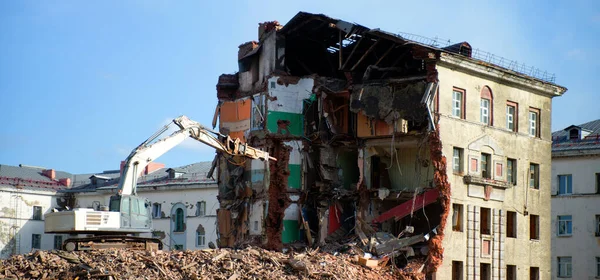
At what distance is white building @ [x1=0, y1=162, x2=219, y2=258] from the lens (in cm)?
6644

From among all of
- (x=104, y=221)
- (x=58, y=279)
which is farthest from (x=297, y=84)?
(x=58, y=279)

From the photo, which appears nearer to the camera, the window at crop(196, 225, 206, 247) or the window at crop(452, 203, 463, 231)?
the window at crop(452, 203, 463, 231)

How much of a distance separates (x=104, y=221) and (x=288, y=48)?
17476mm

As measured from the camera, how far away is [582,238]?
55.2 m

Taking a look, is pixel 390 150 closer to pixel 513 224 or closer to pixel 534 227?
pixel 513 224

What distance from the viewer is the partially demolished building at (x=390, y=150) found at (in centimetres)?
3928

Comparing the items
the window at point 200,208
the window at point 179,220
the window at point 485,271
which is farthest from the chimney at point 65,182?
the window at point 485,271

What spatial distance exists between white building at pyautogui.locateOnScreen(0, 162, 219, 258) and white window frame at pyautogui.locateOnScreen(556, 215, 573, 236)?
921 inches

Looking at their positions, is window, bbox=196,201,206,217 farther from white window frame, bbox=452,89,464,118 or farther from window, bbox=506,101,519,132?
white window frame, bbox=452,89,464,118

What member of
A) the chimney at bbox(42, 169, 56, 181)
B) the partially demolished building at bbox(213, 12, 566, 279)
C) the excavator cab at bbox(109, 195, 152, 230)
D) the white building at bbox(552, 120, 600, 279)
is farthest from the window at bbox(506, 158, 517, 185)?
the chimney at bbox(42, 169, 56, 181)

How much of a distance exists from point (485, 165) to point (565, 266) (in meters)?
17.2

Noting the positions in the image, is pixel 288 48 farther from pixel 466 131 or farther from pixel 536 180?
pixel 536 180

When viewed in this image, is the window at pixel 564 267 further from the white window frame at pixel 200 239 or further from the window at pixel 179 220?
the window at pixel 179 220

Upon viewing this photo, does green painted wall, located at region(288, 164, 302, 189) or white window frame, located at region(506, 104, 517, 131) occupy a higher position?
white window frame, located at region(506, 104, 517, 131)
